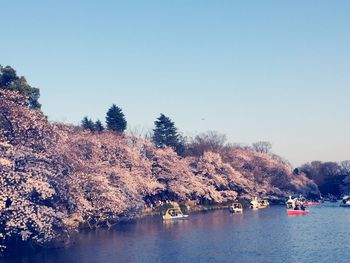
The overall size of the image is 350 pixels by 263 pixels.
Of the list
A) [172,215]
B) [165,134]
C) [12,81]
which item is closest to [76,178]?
[12,81]

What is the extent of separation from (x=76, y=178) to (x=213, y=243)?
466 inches

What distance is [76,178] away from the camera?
35.1 meters

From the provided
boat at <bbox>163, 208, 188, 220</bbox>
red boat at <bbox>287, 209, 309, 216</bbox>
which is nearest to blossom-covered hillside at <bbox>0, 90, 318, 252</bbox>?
boat at <bbox>163, 208, 188, 220</bbox>

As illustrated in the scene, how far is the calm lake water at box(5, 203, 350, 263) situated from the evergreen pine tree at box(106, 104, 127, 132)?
24.4m

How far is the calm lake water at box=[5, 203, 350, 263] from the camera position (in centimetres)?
2650

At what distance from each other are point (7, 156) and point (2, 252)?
597cm

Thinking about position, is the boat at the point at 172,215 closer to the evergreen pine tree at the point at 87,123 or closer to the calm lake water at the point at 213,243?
the calm lake water at the point at 213,243

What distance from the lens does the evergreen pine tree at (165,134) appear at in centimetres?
7331

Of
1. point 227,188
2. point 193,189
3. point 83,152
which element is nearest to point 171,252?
point 83,152

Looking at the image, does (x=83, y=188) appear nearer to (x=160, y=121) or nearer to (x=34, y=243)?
(x=34, y=243)

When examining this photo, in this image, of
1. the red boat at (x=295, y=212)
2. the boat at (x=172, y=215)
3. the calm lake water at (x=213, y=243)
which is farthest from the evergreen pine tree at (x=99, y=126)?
the red boat at (x=295, y=212)

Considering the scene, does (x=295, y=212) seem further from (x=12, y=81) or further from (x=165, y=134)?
(x=12, y=81)

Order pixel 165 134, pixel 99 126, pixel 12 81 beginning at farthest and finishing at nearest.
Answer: pixel 165 134 < pixel 99 126 < pixel 12 81

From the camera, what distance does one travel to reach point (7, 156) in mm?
27484
